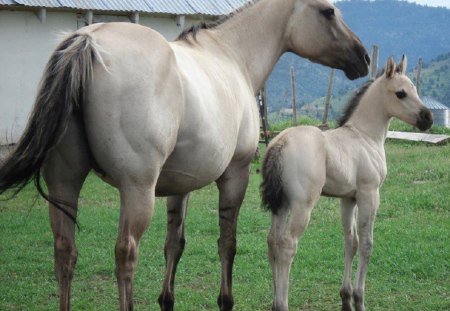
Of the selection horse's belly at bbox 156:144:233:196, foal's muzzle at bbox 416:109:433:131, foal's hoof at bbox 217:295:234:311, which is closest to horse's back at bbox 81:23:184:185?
horse's belly at bbox 156:144:233:196

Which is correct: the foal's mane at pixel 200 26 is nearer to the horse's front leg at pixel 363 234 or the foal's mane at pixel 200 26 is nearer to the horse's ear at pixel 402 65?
the horse's ear at pixel 402 65

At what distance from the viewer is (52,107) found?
3.70 metres

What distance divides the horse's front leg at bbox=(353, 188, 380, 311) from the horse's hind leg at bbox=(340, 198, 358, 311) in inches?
2.4

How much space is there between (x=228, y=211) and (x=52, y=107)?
6.59 feet

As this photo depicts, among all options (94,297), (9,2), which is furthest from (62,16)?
(94,297)

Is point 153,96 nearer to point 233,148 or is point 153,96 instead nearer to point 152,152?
point 152,152

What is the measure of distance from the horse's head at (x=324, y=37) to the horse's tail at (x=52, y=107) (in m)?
2.23

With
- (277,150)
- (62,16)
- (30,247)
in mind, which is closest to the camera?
(277,150)

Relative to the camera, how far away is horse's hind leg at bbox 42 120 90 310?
3.86 m

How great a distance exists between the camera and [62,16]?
1444cm

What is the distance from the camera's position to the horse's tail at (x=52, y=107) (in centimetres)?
369

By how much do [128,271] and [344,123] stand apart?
9.66ft

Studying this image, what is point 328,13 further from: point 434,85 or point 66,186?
point 434,85

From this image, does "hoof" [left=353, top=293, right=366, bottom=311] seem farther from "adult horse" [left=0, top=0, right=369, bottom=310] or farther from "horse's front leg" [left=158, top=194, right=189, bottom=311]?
"adult horse" [left=0, top=0, right=369, bottom=310]
